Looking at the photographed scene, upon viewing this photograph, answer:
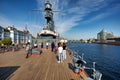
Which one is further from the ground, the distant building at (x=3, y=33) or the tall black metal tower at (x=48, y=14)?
the tall black metal tower at (x=48, y=14)

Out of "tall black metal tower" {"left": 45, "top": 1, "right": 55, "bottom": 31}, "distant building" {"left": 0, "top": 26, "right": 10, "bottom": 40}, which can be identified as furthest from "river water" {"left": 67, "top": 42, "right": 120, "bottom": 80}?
"distant building" {"left": 0, "top": 26, "right": 10, "bottom": 40}

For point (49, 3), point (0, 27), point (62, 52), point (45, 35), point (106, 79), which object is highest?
point (49, 3)

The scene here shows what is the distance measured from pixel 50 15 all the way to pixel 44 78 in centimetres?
4696

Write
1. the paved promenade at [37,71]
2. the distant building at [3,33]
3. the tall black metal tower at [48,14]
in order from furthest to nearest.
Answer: the distant building at [3,33] → the tall black metal tower at [48,14] → the paved promenade at [37,71]

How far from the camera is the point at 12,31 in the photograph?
271ft

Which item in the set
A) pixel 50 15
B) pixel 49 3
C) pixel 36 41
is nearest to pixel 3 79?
pixel 36 41


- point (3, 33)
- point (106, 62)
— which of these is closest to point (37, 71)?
point (106, 62)

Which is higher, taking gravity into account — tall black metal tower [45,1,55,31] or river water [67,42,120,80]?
tall black metal tower [45,1,55,31]

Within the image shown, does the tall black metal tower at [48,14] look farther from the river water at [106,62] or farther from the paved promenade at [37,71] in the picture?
the paved promenade at [37,71]

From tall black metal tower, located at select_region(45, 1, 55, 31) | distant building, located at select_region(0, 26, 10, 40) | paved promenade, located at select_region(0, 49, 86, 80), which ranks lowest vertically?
paved promenade, located at select_region(0, 49, 86, 80)

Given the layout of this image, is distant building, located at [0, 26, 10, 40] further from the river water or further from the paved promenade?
the paved promenade

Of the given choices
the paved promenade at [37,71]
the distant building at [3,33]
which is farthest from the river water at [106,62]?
the distant building at [3,33]

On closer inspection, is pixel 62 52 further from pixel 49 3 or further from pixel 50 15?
pixel 49 3

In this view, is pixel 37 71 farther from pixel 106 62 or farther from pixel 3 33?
pixel 3 33
